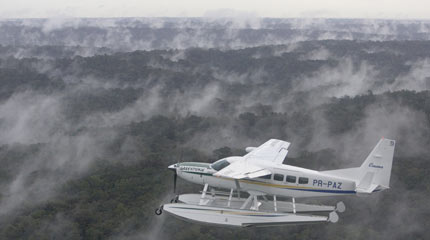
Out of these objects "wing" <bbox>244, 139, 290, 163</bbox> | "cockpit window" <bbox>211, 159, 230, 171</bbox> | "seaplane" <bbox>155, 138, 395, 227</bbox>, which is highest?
"wing" <bbox>244, 139, 290, 163</bbox>

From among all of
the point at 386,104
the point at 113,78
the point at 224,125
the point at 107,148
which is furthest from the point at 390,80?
the point at 107,148

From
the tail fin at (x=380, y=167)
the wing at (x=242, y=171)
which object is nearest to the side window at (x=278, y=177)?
the wing at (x=242, y=171)

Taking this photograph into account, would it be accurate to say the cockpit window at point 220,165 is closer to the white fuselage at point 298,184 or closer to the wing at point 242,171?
the wing at point 242,171

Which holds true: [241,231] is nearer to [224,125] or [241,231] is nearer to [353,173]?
[353,173]

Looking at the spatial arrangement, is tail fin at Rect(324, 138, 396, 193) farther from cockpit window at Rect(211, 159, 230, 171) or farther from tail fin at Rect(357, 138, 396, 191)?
cockpit window at Rect(211, 159, 230, 171)

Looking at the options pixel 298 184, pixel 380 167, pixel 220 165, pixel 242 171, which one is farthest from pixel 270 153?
pixel 380 167

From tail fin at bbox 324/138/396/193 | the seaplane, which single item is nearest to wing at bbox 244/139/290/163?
the seaplane

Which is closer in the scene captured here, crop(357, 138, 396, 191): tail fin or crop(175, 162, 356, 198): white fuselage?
crop(357, 138, 396, 191): tail fin
